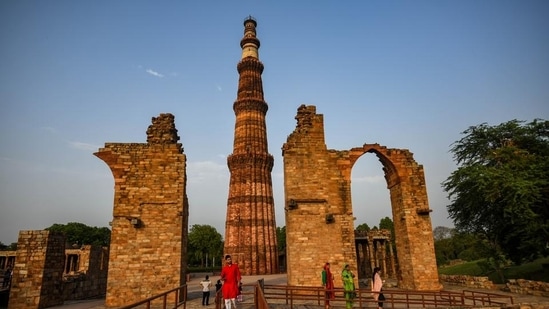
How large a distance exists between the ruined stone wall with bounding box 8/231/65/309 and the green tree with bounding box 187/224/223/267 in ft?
107

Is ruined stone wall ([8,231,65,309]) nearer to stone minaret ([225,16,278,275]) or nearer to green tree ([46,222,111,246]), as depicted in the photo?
stone minaret ([225,16,278,275])

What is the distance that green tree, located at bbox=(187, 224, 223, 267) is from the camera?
44.9 m

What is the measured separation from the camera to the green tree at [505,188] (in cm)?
1402

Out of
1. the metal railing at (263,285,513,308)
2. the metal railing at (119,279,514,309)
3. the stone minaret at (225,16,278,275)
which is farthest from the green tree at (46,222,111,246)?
the metal railing at (263,285,513,308)

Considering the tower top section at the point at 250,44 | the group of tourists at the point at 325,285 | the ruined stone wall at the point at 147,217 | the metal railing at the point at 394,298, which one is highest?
the tower top section at the point at 250,44

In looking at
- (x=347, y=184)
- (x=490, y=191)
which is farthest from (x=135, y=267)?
(x=490, y=191)

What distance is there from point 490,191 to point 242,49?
76.7ft

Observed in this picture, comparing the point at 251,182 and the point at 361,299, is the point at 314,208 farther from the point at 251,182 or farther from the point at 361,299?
the point at 251,182

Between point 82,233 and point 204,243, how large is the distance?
19.4 meters

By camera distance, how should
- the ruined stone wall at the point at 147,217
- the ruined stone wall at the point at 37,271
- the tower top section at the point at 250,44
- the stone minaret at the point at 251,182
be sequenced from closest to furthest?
the ruined stone wall at the point at 147,217, the ruined stone wall at the point at 37,271, the stone minaret at the point at 251,182, the tower top section at the point at 250,44

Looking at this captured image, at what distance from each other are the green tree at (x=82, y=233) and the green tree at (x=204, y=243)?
13708 mm

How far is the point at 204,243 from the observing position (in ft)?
147

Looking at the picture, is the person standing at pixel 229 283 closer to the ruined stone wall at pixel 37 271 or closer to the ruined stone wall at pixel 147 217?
the ruined stone wall at pixel 147 217

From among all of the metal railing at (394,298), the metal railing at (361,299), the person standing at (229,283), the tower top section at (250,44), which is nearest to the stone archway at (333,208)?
the metal railing at (394,298)
